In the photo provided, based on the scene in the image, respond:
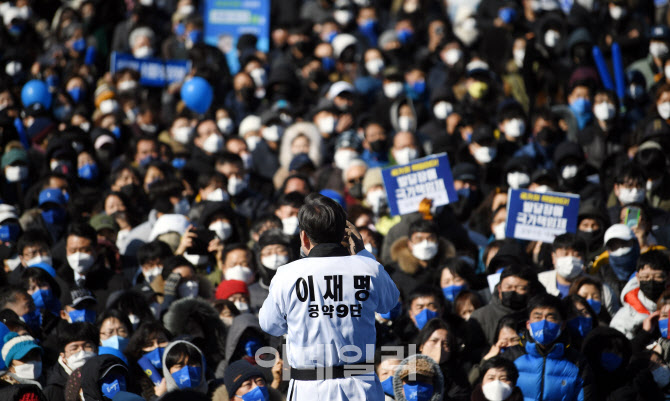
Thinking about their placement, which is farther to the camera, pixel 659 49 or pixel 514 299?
pixel 659 49

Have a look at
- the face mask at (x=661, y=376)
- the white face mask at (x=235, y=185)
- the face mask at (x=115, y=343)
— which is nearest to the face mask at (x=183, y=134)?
the white face mask at (x=235, y=185)

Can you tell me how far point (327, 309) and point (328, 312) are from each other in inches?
0.7

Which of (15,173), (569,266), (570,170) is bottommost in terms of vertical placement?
(569,266)

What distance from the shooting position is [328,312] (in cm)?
538

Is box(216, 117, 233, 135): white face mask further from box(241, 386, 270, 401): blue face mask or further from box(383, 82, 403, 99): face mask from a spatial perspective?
box(241, 386, 270, 401): blue face mask

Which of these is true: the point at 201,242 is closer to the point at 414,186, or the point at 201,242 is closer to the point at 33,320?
the point at 33,320

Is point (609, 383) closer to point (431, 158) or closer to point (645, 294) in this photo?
point (645, 294)

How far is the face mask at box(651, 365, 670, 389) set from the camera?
806cm

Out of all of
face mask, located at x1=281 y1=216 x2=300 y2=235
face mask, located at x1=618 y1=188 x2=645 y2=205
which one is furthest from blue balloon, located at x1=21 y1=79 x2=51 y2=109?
face mask, located at x1=618 y1=188 x2=645 y2=205

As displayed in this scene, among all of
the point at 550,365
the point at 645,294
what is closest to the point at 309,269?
the point at 550,365

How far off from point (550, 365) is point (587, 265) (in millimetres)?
2115

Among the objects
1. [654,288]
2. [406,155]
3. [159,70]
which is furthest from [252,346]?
[159,70]

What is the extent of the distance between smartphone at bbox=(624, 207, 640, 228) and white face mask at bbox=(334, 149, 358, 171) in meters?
3.36

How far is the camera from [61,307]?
922 centimetres
